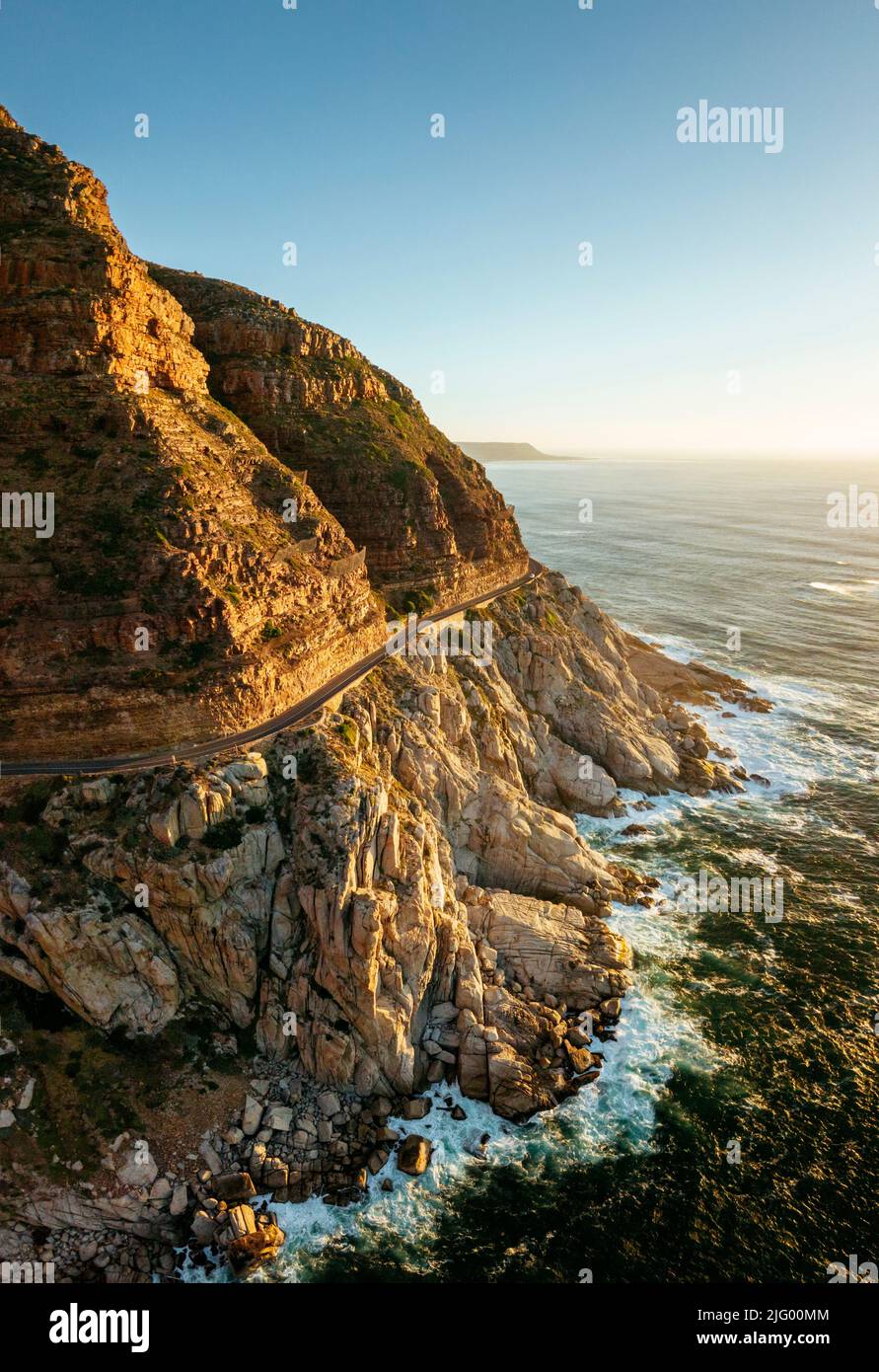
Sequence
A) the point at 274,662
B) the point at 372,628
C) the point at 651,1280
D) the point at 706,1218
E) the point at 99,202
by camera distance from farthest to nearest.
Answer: the point at 372,628, the point at 99,202, the point at 274,662, the point at 706,1218, the point at 651,1280

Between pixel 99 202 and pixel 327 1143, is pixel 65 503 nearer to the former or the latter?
pixel 99 202

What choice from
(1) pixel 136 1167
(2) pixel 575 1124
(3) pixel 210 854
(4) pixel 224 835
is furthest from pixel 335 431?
(2) pixel 575 1124

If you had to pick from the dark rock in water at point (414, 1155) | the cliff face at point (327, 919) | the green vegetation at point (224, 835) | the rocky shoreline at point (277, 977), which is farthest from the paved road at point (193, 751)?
the dark rock in water at point (414, 1155)

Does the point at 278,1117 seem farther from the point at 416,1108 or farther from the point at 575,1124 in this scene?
the point at 575,1124

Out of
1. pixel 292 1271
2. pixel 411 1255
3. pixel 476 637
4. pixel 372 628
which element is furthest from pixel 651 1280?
pixel 476 637

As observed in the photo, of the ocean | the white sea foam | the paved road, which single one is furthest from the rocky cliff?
the ocean

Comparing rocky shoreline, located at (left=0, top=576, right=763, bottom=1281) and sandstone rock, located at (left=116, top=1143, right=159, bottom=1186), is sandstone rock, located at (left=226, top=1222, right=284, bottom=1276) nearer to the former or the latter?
rocky shoreline, located at (left=0, top=576, right=763, bottom=1281)
